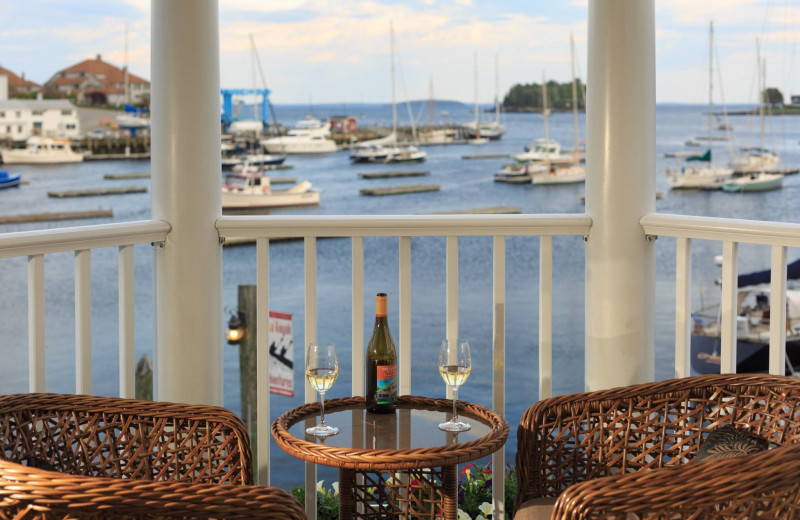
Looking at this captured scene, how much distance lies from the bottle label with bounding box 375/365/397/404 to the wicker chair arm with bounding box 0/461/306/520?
0.79 metres

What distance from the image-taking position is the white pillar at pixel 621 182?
2572mm

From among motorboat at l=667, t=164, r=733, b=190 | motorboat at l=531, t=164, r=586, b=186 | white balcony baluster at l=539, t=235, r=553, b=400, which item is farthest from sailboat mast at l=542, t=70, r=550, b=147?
white balcony baluster at l=539, t=235, r=553, b=400

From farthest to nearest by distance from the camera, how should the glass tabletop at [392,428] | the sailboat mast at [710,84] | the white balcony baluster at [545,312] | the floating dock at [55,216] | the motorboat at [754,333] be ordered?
1. the sailboat mast at [710,84]
2. the floating dock at [55,216]
3. the motorboat at [754,333]
4. the white balcony baluster at [545,312]
5. the glass tabletop at [392,428]

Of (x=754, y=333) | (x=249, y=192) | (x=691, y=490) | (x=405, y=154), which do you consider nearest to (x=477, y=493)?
(x=691, y=490)

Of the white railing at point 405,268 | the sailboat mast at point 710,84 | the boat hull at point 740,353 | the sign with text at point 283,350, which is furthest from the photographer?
the sailboat mast at point 710,84

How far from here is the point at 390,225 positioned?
2.56 meters

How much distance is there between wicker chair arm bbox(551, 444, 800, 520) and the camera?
4.21ft

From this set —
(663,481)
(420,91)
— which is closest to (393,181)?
(420,91)

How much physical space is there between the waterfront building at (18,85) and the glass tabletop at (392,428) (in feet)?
40.6

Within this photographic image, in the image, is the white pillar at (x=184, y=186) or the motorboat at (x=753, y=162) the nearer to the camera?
the white pillar at (x=184, y=186)

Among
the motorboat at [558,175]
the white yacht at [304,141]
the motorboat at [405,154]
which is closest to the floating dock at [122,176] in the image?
the white yacht at [304,141]

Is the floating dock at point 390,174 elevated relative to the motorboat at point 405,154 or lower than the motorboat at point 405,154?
lower

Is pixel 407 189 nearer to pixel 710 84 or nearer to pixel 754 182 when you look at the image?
pixel 710 84

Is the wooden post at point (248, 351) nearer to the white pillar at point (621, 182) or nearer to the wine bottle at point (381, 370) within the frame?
the white pillar at point (621, 182)
